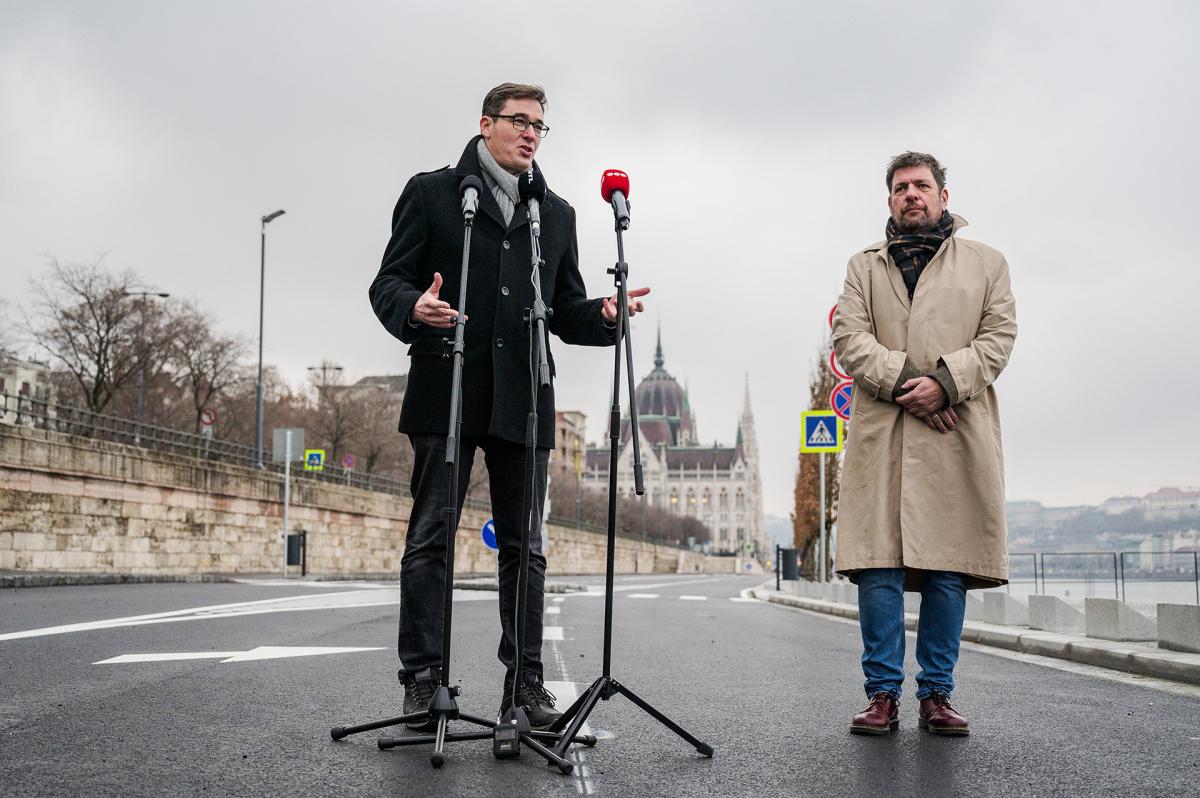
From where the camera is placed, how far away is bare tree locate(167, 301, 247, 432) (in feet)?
130

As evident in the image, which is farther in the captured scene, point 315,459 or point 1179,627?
point 315,459

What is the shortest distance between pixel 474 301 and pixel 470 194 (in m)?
0.43

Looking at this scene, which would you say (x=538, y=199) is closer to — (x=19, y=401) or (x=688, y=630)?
(x=688, y=630)

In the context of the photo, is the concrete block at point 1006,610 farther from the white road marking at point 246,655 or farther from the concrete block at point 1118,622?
the white road marking at point 246,655

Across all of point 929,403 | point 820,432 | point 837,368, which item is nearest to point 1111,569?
point 837,368

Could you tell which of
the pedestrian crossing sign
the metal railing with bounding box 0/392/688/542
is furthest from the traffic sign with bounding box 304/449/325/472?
the pedestrian crossing sign

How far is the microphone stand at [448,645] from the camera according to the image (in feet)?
11.5

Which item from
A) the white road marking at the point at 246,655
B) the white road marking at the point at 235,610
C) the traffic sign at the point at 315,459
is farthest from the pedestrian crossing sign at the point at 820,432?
the traffic sign at the point at 315,459

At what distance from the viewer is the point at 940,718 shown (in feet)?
14.0

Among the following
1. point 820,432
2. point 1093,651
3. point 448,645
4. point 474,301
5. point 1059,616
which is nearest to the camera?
point 448,645

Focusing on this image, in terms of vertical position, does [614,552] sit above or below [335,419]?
below

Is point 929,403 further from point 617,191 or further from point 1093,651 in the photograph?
point 1093,651

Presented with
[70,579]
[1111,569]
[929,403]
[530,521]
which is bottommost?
[70,579]

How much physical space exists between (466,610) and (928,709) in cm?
942
